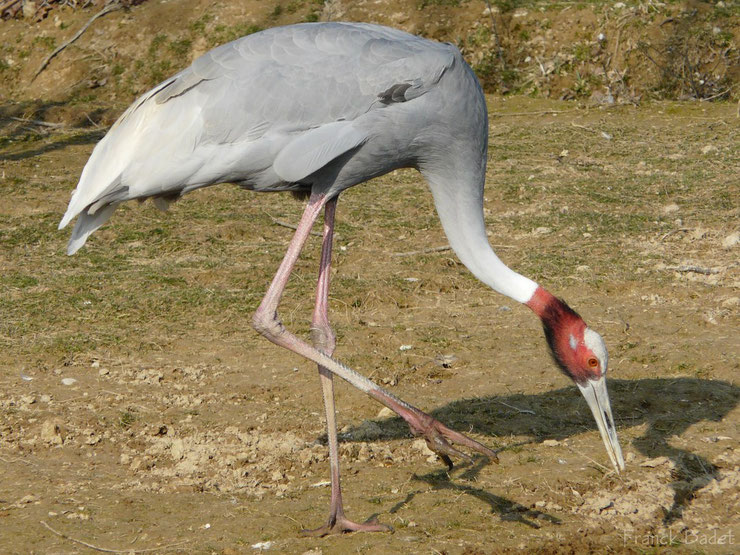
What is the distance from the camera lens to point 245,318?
6.61 meters

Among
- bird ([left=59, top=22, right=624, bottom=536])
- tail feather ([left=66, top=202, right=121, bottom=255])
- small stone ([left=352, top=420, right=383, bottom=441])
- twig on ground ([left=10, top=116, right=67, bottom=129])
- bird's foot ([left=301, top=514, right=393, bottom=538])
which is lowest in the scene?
twig on ground ([left=10, top=116, right=67, bottom=129])

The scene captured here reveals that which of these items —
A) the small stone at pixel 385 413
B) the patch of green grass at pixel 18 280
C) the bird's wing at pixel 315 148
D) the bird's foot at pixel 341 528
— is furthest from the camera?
the patch of green grass at pixel 18 280

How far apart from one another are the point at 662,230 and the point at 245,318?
3.50m

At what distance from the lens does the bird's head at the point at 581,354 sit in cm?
439

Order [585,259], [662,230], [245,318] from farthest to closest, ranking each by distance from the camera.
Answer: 1. [662,230]
2. [585,259]
3. [245,318]

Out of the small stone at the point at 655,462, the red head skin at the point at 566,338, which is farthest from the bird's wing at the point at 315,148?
the small stone at the point at 655,462

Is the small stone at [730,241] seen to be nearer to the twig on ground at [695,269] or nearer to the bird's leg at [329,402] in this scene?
the twig on ground at [695,269]

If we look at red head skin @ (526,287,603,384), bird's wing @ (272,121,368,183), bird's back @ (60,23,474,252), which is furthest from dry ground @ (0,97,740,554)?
bird's wing @ (272,121,368,183)

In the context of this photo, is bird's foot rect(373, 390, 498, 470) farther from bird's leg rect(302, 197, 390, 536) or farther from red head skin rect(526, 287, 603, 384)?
red head skin rect(526, 287, 603, 384)

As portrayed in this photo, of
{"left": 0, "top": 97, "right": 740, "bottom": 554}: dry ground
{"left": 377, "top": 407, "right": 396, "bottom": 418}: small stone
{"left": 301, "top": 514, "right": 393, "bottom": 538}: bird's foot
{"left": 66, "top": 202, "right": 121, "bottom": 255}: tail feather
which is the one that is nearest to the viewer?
{"left": 301, "top": 514, "right": 393, "bottom": 538}: bird's foot

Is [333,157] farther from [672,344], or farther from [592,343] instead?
[672,344]

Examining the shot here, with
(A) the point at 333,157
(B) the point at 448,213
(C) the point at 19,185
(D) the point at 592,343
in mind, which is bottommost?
(C) the point at 19,185

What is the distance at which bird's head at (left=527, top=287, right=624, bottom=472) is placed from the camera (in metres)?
4.39

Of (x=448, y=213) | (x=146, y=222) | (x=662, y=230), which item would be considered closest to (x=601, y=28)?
(x=662, y=230)
